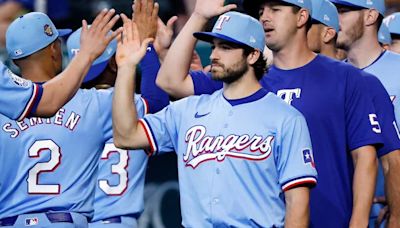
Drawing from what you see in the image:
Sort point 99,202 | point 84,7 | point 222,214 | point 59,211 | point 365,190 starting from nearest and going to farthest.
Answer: point 222,214 → point 365,190 → point 59,211 → point 99,202 → point 84,7

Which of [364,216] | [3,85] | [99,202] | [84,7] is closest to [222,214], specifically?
[364,216]

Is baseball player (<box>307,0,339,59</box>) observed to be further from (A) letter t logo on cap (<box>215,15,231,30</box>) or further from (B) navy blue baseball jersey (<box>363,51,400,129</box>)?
(A) letter t logo on cap (<box>215,15,231,30</box>)

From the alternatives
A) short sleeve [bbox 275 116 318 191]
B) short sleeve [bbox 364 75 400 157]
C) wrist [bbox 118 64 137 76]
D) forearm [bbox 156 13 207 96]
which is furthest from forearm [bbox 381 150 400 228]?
wrist [bbox 118 64 137 76]

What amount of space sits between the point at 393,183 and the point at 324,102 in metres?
0.67

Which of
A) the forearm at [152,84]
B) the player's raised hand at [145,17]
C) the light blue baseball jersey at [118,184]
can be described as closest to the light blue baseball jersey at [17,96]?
the player's raised hand at [145,17]

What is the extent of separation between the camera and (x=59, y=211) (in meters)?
7.48

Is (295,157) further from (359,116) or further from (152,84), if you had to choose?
(152,84)

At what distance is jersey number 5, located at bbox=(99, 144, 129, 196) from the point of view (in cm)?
820

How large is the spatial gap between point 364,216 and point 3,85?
6.85 feet

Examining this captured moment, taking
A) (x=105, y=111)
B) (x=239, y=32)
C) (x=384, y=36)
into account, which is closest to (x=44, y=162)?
(x=105, y=111)

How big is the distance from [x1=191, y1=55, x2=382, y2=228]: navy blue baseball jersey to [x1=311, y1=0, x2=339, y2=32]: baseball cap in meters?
0.52

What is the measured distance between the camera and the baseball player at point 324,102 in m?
6.95

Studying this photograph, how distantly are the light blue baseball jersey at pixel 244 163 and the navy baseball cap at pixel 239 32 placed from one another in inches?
12.0

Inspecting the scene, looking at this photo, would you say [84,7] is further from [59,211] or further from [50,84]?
[50,84]
